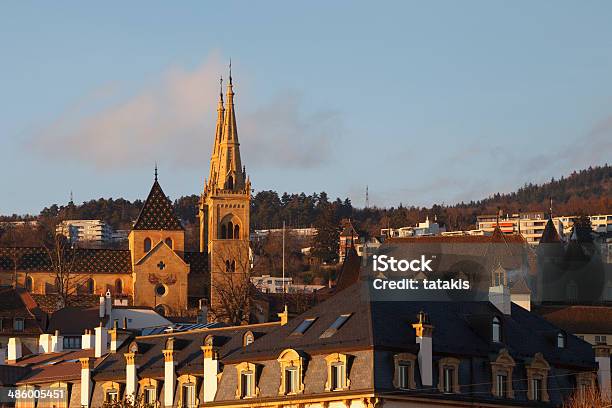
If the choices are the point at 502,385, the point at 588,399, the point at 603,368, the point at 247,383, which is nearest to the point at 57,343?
the point at 247,383

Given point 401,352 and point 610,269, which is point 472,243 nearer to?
point 610,269

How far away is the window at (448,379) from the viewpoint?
7612 cm

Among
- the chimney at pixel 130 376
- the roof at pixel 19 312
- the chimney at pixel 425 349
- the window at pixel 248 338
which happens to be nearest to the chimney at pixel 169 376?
the chimney at pixel 130 376

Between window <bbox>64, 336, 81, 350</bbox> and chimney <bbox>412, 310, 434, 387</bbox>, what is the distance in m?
47.4

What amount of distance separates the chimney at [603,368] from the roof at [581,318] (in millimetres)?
44155

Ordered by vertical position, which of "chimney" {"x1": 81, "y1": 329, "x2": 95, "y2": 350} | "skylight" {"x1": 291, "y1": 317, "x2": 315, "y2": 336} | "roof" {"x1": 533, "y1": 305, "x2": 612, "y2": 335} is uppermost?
"roof" {"x1": 533, "y1": 305, "x2": 612, "y2": 335}

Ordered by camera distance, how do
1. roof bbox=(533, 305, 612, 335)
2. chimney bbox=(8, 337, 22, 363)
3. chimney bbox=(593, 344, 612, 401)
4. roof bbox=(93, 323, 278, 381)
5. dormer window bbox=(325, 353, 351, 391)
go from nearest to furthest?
1. dormer window bbox=(325, 353, 351, 391)
2. chimney bbox=(593, 344, 612, 401)
3. roof bbox=(93, 323, 278, 381)
4. chimney bbox=(8, 337, 22, 363)
5. roof bbox=(533, 305, 612, 335)

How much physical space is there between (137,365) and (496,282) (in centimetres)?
5222

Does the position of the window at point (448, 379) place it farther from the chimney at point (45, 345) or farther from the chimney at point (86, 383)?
the chimney at point (45, 345)

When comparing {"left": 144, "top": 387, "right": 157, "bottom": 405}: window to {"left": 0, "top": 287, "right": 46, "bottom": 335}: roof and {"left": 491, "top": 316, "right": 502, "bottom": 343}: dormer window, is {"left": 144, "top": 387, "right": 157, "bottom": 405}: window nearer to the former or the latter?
{"left": 491, "top": 316, "right": 502, "bottom": 343}: dormer window

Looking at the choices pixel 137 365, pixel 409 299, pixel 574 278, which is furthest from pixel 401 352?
pixel 574 278

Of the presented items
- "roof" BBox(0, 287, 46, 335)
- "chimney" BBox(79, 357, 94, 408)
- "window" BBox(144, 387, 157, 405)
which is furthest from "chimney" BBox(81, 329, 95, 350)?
"roof" BBox(0, 287, 46, 335)

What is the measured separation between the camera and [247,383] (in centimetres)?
7931

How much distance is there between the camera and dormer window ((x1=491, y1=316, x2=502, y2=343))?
79938 millimetres
